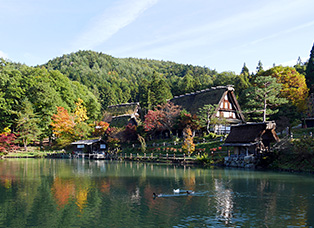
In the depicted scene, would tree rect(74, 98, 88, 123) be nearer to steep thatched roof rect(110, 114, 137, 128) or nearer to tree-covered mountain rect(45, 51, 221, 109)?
steep thatched roof rect(110, 114, 137, 128)

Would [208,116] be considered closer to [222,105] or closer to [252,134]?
[222,105]

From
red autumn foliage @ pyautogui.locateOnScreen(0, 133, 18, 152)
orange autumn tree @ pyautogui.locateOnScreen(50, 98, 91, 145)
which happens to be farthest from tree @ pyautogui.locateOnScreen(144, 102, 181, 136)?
red autumn foliage @ pyautogui.locateOnScreen(0, 133, 18, 152)

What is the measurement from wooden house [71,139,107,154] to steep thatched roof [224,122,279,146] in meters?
27.7

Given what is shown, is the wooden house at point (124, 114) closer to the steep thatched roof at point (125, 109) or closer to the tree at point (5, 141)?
the steep thatched roof at point (125, 109)

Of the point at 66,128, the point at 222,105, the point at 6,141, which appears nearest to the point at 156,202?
the point at 222,105

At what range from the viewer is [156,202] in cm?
1816

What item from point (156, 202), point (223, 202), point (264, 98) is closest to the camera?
point (156, 202)

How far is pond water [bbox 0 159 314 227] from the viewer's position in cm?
1443

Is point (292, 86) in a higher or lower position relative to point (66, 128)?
higher

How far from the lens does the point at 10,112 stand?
57.6 metres

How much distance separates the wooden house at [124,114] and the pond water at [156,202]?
3581cm

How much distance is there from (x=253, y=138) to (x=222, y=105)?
55.7ft

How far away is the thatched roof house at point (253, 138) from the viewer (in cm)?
3566

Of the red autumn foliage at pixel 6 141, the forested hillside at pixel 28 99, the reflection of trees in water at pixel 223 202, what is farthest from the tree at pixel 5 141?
the reflection of trees in water at pixel 223 202
